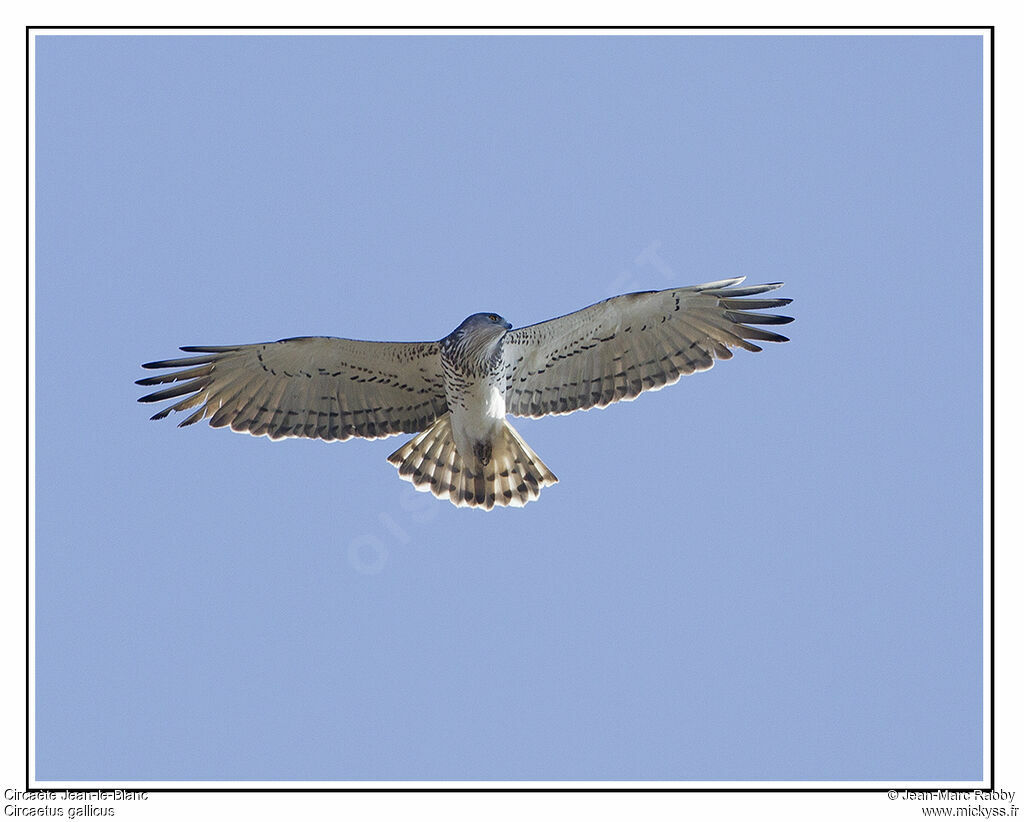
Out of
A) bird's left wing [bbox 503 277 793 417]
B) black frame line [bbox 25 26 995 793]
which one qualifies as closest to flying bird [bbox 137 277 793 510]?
bird's left wing [bbox 503 277 793 417]

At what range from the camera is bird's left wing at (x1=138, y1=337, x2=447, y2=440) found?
11.0m

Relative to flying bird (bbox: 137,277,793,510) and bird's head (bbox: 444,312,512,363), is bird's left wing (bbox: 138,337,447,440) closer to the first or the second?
flying bird (bbox: 137,277,793,510)

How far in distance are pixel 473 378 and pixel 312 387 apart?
4.97ft

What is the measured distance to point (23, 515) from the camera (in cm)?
936

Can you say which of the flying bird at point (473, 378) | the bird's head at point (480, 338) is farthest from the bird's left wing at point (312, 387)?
the bird's head at point (480, 338)

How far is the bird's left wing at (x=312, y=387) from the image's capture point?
11031mm

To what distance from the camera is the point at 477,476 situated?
1158cm

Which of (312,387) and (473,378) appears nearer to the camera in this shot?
(473,378)
